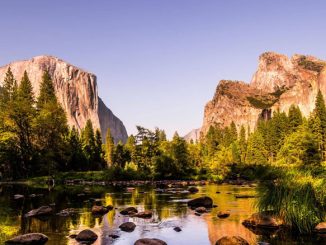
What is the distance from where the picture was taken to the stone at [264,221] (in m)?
23.6

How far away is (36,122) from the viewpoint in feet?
251

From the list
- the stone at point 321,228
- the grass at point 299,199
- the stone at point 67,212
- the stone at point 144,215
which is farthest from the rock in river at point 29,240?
the stone at point 321,228

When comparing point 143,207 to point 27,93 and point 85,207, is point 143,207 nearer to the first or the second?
point 85,207

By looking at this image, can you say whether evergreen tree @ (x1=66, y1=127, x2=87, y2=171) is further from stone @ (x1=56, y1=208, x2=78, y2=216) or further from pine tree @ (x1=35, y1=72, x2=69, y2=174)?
stone @ (x1=56, y1=208, x2=78, y2=216)

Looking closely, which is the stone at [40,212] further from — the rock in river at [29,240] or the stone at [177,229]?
the stone at [177,229]

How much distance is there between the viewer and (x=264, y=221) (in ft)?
78.6

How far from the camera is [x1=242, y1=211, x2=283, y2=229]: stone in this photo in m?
23.6

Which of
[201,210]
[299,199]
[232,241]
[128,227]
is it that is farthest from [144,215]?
[299,199]

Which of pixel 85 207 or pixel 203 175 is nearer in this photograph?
pixel 85 207

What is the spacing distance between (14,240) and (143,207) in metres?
16.3

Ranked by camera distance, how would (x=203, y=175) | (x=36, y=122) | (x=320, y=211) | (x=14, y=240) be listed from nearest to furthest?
1. (x=14, y=240)
2. (x=320, y=211)
3. (x=36, y=122)
4. (x=203, y=175)

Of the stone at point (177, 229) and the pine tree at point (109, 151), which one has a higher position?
the pine tree at point (109, 151)

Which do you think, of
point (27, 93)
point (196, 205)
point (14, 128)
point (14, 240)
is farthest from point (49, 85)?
point (14, 240)

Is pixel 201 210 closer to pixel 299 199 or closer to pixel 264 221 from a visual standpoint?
pixel 264 221
